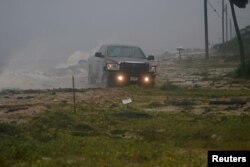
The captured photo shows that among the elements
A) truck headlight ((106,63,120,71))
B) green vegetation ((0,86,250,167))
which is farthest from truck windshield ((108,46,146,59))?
green vegetation ((0,86,250,167))

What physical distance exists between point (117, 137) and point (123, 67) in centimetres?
870

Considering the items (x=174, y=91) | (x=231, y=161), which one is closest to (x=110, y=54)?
(x=174, y=91)

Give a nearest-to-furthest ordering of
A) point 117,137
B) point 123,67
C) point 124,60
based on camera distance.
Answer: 1. point 117,137
2. point 123,67
3. point 124,60

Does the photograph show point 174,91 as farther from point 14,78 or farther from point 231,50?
point 231,50

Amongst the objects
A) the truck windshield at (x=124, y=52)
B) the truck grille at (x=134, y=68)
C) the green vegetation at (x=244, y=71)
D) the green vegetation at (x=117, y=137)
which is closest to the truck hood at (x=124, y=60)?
the truck grille at (x=134, y=68)

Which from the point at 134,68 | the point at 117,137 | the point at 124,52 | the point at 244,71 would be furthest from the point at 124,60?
the point at 117,137

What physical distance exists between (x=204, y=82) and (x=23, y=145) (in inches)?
581

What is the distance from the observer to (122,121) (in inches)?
444

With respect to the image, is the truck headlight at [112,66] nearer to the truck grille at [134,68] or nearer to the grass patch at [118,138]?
the truck grille at [134,68]

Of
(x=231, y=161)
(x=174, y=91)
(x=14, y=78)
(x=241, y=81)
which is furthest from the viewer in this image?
(x=14, y=78)

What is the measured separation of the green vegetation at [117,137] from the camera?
747 centimetres

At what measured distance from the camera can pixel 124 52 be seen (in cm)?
1928

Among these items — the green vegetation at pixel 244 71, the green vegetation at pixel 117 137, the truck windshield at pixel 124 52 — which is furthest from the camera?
the green vegetation at pixel 244 71

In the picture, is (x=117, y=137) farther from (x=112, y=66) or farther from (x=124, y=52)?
(x=124, y=52)
